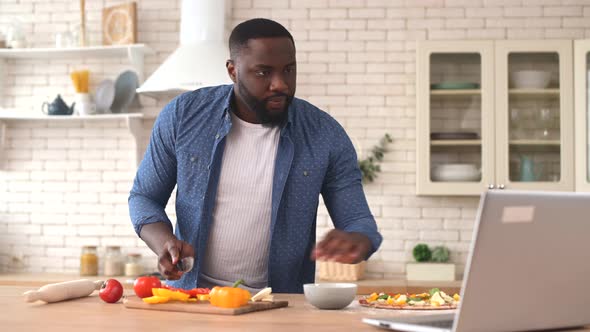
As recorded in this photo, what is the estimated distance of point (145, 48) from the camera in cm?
519

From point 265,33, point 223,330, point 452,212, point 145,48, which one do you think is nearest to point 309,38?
point 145,48

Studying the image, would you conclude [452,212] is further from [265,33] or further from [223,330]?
[223,330]

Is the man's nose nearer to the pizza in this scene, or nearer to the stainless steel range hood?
the pizza

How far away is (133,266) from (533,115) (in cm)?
247

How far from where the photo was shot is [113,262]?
512 centimetres

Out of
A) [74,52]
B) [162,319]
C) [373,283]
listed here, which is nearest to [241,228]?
[162,319]

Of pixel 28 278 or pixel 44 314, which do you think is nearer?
pixel 44 314

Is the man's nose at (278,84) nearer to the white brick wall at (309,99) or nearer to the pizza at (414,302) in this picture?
the pizza at (414,302)

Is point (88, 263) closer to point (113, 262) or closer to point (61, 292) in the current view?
point (113, 262)

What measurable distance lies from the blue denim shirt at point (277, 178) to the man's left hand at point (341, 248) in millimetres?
371

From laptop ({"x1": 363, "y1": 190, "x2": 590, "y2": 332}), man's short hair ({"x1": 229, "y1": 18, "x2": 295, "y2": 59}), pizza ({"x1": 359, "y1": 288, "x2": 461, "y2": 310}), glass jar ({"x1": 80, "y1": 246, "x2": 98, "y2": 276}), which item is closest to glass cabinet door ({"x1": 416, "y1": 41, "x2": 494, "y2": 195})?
glass jar ({"x1": 80, "y1": 246, "x2": 98, "y2": 276})

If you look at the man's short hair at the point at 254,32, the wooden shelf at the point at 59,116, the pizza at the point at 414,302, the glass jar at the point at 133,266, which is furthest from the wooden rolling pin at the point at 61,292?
the wooden shelf at the point at 59,116

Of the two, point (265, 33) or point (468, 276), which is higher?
point (265, 33)

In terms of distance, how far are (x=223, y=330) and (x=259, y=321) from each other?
0.15 metres
